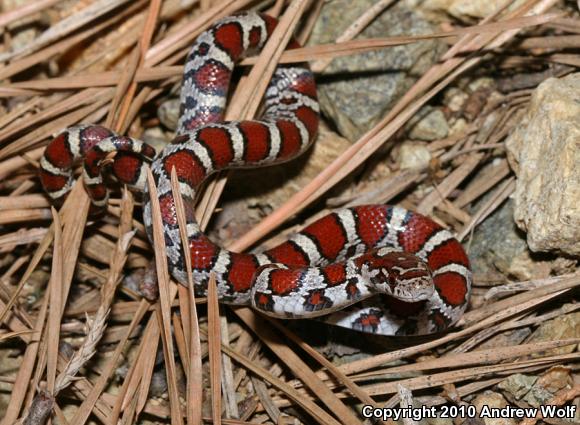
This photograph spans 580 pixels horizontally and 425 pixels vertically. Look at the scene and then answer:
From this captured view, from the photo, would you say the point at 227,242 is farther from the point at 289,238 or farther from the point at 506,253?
the point at 506,253

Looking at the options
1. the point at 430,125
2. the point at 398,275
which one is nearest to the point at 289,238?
the point at 398,275

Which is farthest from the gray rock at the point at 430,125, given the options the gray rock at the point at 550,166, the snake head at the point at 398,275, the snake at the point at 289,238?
the snake head at the point at 398,275

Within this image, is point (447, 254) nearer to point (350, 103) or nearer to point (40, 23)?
point (350, 103)

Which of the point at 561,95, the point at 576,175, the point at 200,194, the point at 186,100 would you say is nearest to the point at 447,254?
the point at 576,175

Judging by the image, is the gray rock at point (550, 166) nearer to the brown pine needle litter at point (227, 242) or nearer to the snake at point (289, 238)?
the brown pine needle litter at point (227, 242)

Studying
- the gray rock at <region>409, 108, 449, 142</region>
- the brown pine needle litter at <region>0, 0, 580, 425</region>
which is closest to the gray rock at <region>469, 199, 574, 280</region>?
the brown pine needle litter at <region>0, 0, 580, 425</region>
